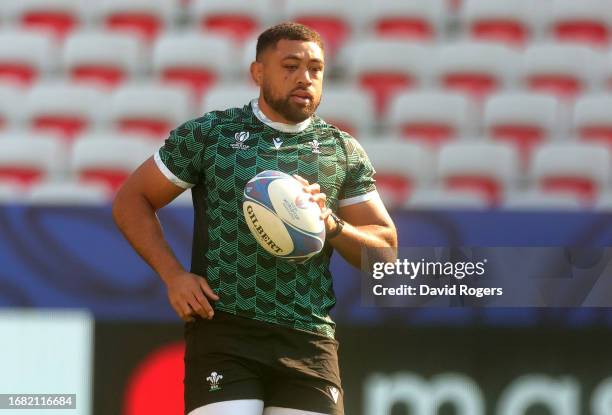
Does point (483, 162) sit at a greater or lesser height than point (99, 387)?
greater

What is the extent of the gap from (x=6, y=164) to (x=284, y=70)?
4.40 metres

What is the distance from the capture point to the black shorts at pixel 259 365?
2.90 m

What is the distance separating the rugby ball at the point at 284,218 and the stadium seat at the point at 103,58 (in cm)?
512

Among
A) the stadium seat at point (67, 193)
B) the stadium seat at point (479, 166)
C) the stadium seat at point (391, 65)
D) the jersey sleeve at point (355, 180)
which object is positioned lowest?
the jersey sleeve at point (355, 180)

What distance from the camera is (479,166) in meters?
6.55

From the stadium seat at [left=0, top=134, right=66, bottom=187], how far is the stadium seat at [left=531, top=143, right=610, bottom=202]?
288 centimetres

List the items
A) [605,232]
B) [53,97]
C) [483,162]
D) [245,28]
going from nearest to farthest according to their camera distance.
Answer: [605,232]
[483,162]
[53,97]
[245,28]

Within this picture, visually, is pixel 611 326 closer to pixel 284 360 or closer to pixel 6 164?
pixel 284 360

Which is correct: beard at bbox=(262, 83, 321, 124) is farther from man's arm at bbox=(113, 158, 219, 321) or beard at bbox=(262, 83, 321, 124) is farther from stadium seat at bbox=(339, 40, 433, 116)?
stadium seat at bbox=(339, 40, 433, 116)

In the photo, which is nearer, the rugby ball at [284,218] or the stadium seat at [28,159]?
the rugby ball at [284,218]

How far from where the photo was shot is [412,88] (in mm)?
7383

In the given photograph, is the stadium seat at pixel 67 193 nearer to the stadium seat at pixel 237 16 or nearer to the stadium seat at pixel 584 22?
the stadium seat at pixel 237 16

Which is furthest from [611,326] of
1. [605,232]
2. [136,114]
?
[136,114]

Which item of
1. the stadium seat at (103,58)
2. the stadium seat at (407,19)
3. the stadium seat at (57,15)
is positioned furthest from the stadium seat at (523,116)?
the stadium seat at (57,15)
